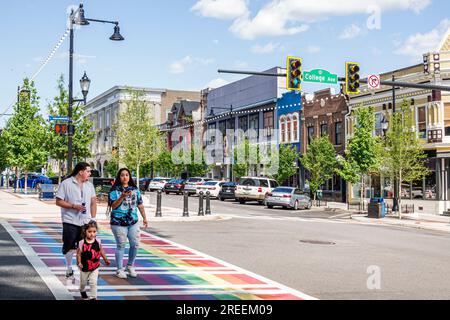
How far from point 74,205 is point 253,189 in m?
30.0

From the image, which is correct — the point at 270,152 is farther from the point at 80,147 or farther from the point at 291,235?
the point at 291,235

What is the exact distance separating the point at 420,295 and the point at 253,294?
8.41 ft

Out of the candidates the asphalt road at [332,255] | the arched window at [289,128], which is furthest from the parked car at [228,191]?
the asphalt road at [332,255]

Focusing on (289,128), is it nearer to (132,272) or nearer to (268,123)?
(268,123)

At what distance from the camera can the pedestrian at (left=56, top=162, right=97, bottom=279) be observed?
28.7ft

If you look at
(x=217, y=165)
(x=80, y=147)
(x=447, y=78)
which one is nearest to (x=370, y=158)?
(x=447, y=78)

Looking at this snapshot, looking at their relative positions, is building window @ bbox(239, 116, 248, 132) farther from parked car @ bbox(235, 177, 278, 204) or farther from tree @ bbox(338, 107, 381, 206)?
tree @ bbox(338, 107, 381, 206)

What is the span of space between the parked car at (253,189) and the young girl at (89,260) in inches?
1195

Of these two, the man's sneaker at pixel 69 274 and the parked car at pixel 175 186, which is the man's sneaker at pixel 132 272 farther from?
the parked car at pixel 175 186

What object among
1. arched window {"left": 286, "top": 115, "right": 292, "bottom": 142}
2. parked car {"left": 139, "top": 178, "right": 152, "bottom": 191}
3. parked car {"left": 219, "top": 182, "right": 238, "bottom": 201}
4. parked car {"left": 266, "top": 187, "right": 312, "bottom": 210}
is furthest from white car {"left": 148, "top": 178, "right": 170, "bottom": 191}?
parked car {"left": 266, "top": 187, "right": 312, "bottom": 210}

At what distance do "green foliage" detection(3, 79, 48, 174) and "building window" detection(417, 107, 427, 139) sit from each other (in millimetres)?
25887

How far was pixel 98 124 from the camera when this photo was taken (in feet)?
357

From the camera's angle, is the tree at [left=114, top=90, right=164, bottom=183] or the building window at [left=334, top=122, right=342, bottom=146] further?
the tree at [left=114, top=90, right=164, bottom=183]

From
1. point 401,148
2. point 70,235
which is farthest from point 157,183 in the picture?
point 70,235
